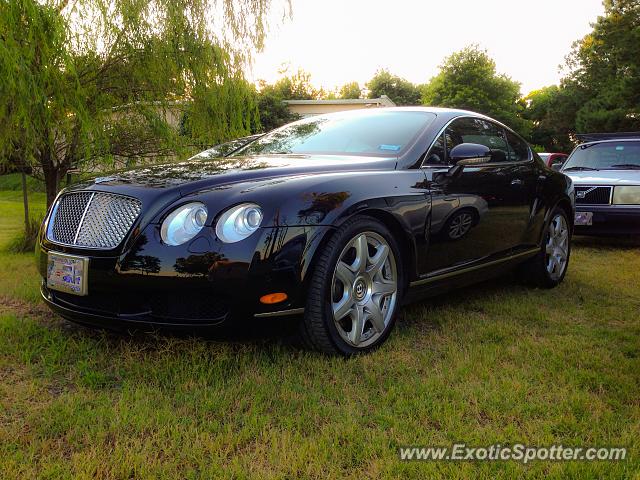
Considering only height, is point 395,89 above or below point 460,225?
above

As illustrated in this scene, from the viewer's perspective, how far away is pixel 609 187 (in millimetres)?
7207

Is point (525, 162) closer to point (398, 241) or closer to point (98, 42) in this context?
point (398, 241)

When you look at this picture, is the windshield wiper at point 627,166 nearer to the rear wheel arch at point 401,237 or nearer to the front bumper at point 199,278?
the rear wheel arch at point 401,237

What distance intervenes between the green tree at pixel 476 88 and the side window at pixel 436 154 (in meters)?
37.8

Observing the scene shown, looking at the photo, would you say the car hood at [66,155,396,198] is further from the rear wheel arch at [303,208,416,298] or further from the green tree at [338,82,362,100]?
the green tree at [338,82,362,100]

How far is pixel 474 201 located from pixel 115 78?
4544 millimetres

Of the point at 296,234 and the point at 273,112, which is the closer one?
the point at 296,234

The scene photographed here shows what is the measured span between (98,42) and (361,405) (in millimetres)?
5488

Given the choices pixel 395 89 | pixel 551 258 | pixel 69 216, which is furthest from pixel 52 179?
pixel 395 89

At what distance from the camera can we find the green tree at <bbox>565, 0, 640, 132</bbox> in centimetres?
2917

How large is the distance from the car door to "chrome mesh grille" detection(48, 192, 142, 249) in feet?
5.54

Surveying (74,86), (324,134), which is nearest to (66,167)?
(74,86)

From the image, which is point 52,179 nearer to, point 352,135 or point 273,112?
point 352,135

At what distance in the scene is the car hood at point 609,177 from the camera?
714 cm
